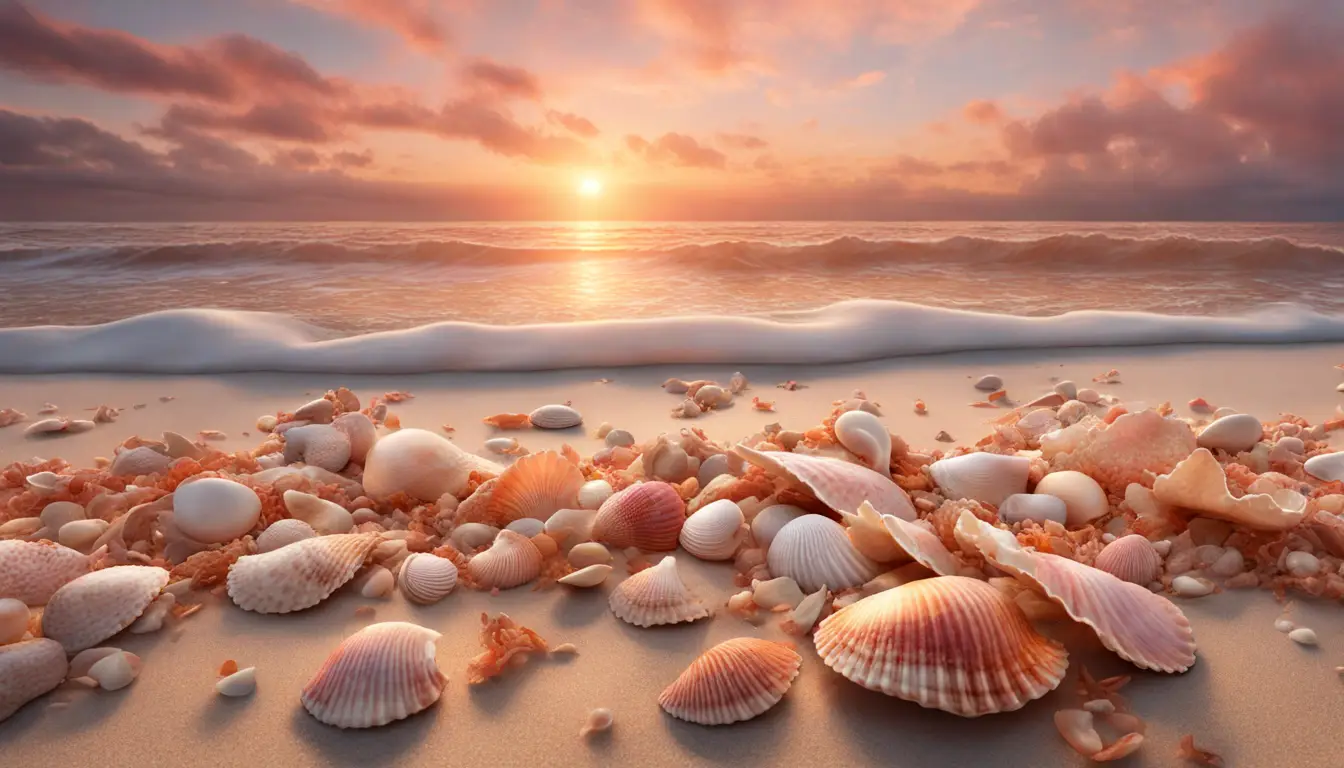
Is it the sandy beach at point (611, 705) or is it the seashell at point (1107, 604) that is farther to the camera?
the seashell at point (1107, 604)

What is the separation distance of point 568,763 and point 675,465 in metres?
1.19

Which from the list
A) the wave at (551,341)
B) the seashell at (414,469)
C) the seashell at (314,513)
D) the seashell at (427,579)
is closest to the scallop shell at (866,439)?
the seashell at (414,469)

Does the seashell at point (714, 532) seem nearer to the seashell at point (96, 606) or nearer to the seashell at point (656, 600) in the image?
the seashell at point (656, 600)

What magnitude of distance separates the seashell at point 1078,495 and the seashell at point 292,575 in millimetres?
1952

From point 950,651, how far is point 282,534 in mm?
1692

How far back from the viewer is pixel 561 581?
182 cm

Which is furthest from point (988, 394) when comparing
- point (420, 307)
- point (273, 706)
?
point (420, 307)

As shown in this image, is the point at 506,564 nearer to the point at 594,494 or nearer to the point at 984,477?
the point at 594,494

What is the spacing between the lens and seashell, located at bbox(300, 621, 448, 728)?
1.37 meters

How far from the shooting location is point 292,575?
1761 mm

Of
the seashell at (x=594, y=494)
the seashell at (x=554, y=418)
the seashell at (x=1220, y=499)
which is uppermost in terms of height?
the seashell at (x=1220, y=499)

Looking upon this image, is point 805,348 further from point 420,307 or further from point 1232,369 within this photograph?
point 420,307

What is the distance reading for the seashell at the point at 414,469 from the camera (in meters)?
2.30

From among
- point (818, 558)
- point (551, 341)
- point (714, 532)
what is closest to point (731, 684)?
point (818, 558)
